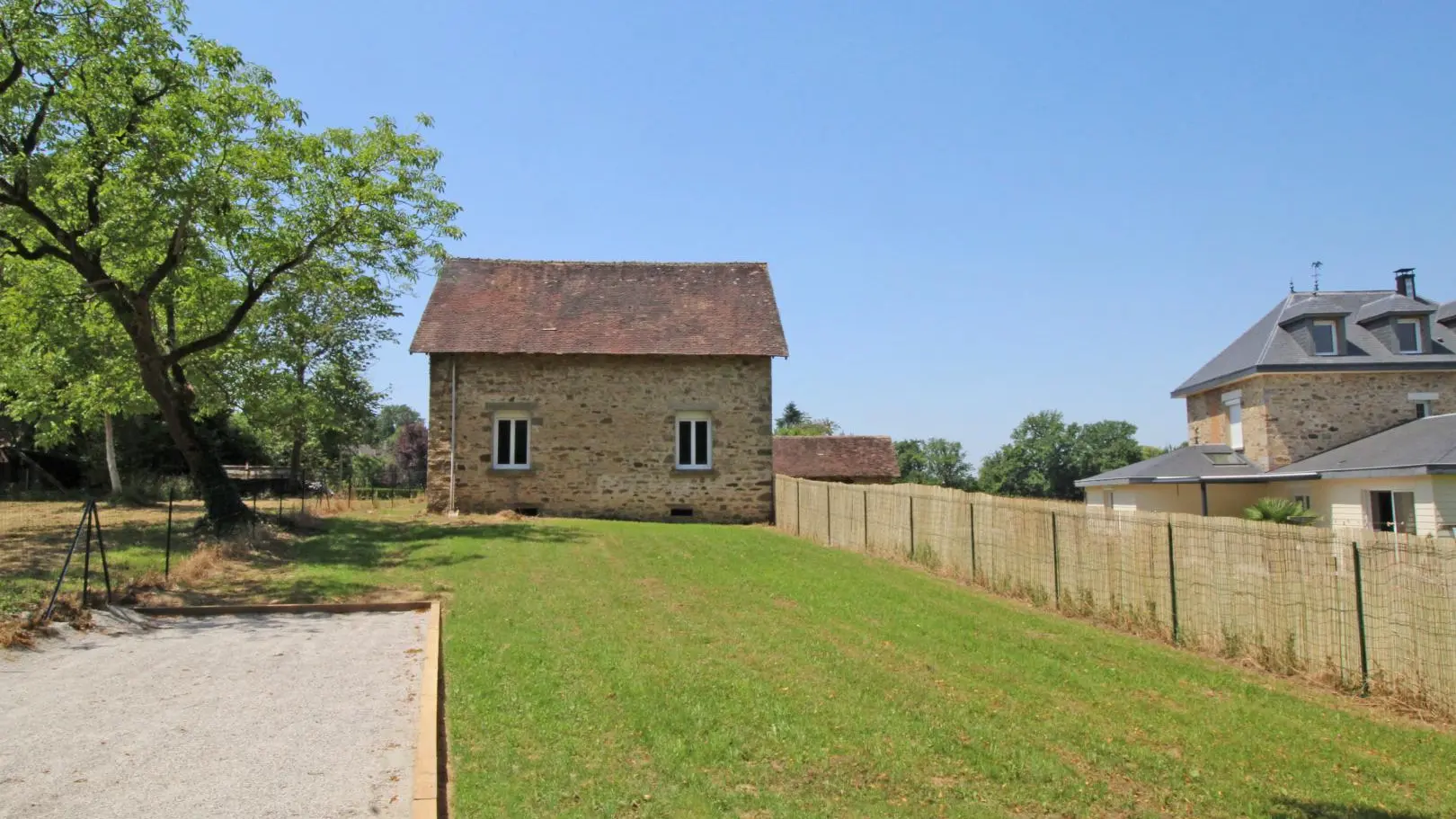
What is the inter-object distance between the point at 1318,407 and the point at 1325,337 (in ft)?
7.53

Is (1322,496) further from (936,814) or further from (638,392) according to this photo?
(936,814)

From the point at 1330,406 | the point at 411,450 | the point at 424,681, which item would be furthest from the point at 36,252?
the point at 411,450

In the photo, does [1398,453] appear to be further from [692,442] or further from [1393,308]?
[692,442]

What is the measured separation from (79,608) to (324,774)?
21.9 feet

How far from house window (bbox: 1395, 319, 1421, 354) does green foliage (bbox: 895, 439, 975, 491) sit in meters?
59.7

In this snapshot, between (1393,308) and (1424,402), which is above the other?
(1393,308)

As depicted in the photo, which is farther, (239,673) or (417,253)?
(417,253)

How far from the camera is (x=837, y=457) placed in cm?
4416

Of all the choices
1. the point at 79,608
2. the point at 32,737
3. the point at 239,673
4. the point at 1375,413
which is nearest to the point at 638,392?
the point at 79,608

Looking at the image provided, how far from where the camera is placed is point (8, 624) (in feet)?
29.9

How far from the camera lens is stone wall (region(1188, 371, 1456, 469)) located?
27.5 m

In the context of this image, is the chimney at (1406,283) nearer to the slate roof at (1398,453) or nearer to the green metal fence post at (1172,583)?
the slate roof at (1398,453)

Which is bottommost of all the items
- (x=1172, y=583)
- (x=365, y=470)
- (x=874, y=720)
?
(x=874, y=720)

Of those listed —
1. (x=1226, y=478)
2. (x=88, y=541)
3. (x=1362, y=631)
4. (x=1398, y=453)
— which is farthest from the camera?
(x=1226, y=478)
